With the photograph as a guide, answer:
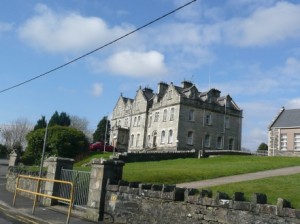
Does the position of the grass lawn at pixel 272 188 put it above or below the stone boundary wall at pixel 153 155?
below

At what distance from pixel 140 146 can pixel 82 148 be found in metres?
22.5

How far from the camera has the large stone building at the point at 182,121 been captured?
63875 millimetres

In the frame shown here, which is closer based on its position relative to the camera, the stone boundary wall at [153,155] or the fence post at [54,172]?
the fence post at [54,172]

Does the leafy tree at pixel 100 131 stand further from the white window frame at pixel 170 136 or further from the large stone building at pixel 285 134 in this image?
the large stone building at pixel 285 134

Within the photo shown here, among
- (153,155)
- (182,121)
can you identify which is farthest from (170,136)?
(153,155)

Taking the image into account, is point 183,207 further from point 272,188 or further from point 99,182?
point 272,188

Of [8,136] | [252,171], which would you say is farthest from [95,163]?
[8,136]

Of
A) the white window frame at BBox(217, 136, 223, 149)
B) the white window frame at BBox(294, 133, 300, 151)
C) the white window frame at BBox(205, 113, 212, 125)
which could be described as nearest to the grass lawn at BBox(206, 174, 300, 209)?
the white window frame at BBox(294, 133, 300, 151)

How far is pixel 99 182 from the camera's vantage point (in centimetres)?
1362

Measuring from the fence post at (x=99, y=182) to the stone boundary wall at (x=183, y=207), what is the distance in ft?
A: 0.66

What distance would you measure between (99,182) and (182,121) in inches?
1979

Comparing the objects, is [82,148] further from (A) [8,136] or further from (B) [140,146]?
(A) [8,136]

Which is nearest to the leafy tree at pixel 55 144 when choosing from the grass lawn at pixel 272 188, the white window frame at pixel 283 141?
the white window frame at pixel 283 141

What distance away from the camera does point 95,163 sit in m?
13.9
